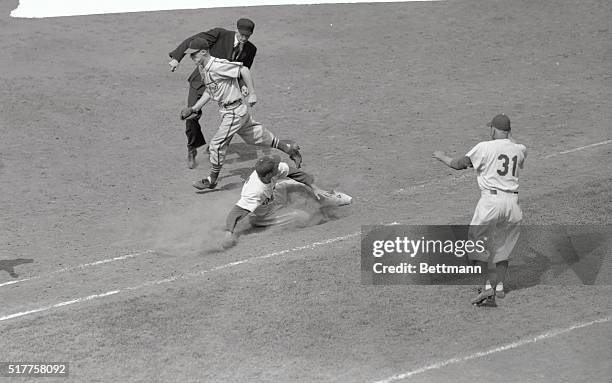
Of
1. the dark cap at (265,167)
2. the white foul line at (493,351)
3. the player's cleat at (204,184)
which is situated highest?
the dark cap at (265,167)

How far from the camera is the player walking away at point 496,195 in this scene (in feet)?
33.9

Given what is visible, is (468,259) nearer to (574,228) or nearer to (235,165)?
(574,228)

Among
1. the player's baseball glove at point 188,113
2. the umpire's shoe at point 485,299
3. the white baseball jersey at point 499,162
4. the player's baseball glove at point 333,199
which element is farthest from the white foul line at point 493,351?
the player's baseball glove at point 188,113

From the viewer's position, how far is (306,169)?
14.8 m

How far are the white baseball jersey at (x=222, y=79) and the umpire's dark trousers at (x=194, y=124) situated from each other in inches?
33.8

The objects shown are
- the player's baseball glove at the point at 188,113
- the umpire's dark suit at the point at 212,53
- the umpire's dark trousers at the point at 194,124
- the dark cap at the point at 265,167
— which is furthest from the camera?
the umpire's dark trousers at the point at 194,124

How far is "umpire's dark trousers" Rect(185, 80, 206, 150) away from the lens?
48.1 ft

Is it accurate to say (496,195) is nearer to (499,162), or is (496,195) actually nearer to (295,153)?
(499,162)

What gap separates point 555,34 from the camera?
68.4 feet

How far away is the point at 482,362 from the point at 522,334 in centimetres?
74

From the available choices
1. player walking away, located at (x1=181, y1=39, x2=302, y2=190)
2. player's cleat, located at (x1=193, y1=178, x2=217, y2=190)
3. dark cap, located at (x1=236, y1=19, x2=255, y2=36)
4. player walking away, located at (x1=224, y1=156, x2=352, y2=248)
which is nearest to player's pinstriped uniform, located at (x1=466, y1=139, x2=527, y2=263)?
player walking away, located at (x1=224, y1=156, x2=352, y2=248)

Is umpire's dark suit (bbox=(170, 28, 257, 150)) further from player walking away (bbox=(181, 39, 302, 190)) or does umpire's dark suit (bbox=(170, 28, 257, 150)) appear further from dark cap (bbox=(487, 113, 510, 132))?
dark cap (bbox=(487, 113, 510, 132))

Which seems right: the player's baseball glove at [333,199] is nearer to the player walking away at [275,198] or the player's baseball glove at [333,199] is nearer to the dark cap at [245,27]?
the player walking away at [275,198]

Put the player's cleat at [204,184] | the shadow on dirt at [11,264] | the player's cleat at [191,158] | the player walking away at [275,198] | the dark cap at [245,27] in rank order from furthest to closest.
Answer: the player's cleat at [191,158], the dark cap at [245,27], the player's cleat at [204,184], the player walking away at [275,198], the shadow on dirt at [11,264]
